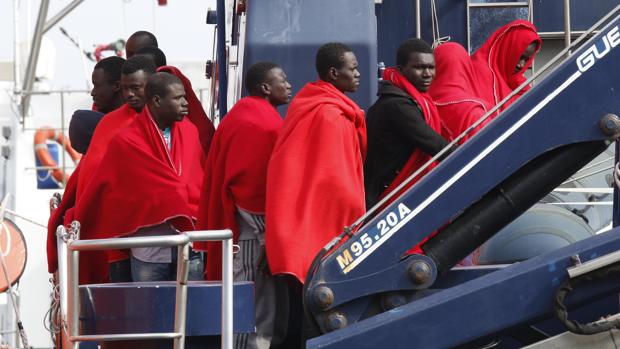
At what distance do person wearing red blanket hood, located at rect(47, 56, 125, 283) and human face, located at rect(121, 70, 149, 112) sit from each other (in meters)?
0.29

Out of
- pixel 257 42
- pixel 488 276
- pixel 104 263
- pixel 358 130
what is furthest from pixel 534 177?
pixel 104 263

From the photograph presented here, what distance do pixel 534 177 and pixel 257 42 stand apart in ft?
6.85

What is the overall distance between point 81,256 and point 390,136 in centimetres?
168

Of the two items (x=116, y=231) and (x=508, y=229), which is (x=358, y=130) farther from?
(x=116, y=231)

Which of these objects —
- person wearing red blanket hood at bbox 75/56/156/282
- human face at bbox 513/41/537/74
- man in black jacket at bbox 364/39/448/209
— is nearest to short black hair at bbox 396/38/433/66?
man in black jacket at bbox 364/39/448/209

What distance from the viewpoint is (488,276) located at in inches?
190

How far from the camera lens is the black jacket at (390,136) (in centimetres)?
593

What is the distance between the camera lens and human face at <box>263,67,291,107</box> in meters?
6.21

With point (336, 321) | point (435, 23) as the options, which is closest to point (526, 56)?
point (435, 23)

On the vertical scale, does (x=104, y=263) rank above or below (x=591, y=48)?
below

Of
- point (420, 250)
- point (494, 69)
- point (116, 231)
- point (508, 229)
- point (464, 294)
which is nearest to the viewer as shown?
point (464, 294)

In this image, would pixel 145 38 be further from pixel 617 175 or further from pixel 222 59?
pixel 617 175

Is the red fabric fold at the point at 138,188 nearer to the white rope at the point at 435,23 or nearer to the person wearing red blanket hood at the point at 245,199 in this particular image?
the person wearing red blanket hood at the point at 245,199

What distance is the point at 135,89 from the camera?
6.86 m
